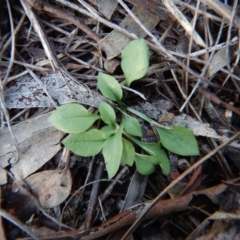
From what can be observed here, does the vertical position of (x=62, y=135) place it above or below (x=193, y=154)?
below

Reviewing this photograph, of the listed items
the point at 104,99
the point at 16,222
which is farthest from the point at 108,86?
the point at 16,222

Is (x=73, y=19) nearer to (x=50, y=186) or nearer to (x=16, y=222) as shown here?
(x=50, y=186)

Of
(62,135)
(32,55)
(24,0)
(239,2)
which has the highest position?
(239,2)

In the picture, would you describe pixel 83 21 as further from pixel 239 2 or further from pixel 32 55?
pixel 239 2

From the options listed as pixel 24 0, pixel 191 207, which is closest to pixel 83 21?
pixel 24 0

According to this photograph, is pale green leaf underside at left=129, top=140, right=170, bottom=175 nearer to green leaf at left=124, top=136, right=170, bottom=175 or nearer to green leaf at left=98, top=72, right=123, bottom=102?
green leaf at left=124, top=136, right=170, bottom=175

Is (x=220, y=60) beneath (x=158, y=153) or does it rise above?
above

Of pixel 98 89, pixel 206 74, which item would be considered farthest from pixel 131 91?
pixel 206 74
